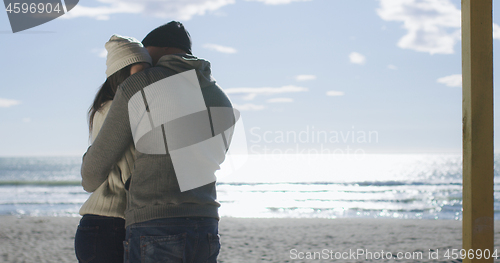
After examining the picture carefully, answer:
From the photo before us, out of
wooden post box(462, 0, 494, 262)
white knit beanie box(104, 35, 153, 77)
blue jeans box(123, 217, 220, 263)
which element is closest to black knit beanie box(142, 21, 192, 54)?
white knit beanie box(104, 35, 153, 77)

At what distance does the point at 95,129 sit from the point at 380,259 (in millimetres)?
4531

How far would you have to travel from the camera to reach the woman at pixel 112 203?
3.98 ft

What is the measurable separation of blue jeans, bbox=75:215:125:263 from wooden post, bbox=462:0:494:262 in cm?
136

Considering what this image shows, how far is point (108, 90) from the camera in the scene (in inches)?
50.4

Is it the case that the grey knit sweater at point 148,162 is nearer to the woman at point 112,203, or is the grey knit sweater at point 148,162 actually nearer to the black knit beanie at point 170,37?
the woman at point 112,203

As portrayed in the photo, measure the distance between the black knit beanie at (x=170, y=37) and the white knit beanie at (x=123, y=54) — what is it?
0.09 m

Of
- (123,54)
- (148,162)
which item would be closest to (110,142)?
(148,162)

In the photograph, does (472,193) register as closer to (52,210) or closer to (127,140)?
(127,140)

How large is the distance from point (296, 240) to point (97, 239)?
5155mm

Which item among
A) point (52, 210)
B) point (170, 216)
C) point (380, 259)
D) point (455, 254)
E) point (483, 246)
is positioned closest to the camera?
point (170, 216)

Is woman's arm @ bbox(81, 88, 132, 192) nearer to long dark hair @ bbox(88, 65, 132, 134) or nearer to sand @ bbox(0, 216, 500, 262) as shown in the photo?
long dark hair @ bbox(88, 65, 132, 134)

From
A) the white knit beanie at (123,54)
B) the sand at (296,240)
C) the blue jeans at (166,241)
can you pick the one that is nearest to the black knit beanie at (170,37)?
the white knit beanie at (123,54)

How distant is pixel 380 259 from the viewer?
4926 millimetres

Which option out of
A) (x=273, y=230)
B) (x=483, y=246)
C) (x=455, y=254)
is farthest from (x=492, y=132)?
(x=273, y=230)
